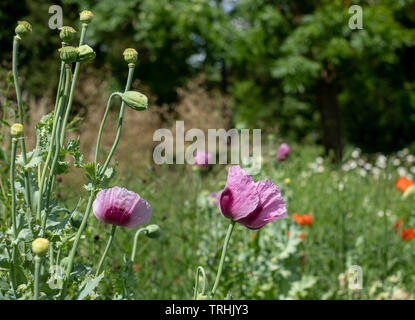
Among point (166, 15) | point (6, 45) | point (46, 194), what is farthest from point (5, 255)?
point (6, 45)

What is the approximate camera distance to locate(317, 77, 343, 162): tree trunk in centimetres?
855

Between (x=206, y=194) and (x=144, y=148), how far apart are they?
11.4ft

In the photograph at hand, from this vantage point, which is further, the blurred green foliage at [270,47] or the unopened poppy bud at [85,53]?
the blurred green foliage at [270,47]

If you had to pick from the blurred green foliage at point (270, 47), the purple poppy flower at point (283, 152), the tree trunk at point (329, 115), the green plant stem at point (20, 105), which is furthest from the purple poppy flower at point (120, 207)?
the tree trunk at point (329, 115)

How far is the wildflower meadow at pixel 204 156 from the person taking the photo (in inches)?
34.1

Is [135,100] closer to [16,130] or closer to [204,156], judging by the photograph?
[16,130]

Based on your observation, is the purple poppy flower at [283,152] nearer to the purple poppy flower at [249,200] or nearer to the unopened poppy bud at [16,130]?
the purple poppy flower at [249,200]

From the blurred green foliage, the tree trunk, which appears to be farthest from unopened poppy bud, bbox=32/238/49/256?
the tree trunk

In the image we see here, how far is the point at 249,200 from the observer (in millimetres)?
889

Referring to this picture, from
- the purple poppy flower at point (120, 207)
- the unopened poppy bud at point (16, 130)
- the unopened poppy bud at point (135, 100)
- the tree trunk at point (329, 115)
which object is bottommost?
the purple poppy flower at point (120, 207)

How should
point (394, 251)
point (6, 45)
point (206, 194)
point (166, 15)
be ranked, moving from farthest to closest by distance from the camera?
point (6, 45), point (166, 15), point (394, 251), point (206, 194)

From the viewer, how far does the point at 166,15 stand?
25.1 ft

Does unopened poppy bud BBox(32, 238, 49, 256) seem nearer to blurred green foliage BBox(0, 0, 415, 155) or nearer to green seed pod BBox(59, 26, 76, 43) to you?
green seed pod BBox(59, 26, 76, 43)
